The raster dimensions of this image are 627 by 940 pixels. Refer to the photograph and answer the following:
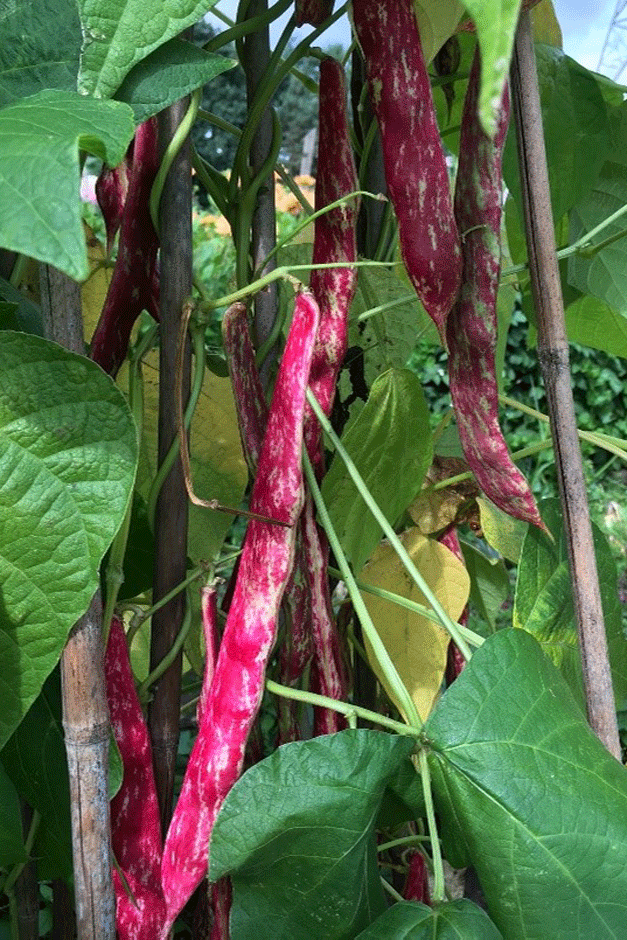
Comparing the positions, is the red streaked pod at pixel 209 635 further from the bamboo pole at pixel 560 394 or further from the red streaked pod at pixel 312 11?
the red streaked pod at pixel 312 11

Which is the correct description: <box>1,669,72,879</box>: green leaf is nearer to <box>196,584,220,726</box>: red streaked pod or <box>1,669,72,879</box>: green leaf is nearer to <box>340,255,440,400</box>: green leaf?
<box>196,584,220,726</box>: red streaked pod

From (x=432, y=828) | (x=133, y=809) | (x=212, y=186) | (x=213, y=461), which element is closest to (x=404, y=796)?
(x=432, y=828)

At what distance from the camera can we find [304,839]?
49cm

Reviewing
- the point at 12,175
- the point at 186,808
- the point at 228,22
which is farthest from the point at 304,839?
the point at 228,22

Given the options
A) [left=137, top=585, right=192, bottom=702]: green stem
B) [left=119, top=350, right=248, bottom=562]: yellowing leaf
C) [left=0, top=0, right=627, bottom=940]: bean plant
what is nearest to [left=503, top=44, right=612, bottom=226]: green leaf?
[left=0, top=0, right=627, bottom=940]: bean plant

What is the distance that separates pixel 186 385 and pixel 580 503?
8.9 inches

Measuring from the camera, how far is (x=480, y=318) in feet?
1.73

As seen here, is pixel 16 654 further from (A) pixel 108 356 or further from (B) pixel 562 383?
(B) pixel 562 383

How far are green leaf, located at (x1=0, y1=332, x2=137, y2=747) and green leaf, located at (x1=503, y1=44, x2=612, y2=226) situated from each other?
0.35 meters

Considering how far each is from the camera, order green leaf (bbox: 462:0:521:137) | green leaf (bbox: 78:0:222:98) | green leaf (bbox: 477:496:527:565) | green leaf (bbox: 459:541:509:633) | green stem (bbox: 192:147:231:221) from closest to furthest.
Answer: green leaf (bbox: 462:0:521:137) < green leaf (bbox: 78:0:222:98) < green stem (bbox: 192:147:231:221) < green leaf (bbox: 477:496:527:565) < green leaf (bbox: 459:541:509:633)

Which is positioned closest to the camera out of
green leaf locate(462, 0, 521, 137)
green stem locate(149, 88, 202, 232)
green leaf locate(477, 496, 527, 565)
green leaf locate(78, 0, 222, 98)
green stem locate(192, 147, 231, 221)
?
green leaf locate(462, 0, 521, 137)

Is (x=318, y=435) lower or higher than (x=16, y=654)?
higher

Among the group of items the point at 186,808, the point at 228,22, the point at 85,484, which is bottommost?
the point at 186,808

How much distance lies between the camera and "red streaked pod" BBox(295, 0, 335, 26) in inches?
22.7
